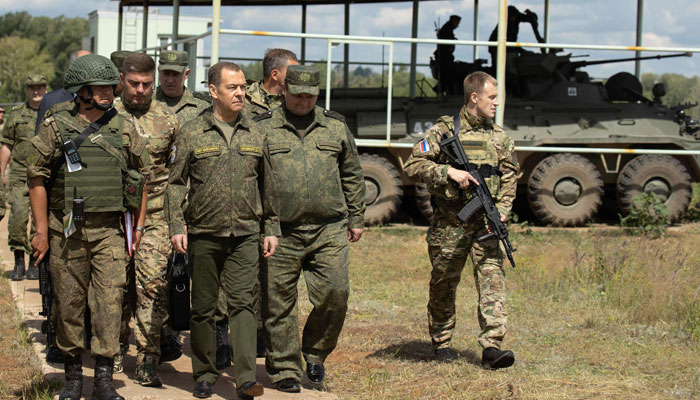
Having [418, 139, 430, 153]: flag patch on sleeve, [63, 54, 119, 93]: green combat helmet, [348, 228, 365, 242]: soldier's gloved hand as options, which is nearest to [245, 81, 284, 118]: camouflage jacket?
[418, 139, 430, 153]: flag patch on sleeve

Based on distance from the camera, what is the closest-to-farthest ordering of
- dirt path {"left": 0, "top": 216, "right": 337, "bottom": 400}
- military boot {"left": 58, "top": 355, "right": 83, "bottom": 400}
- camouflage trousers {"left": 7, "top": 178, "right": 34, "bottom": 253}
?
military boot {"left": 58, "top": 355, "right": 83, "bottom": 400} → dirt path {"left": 0, "top": 216, "right": 337, "bottom": 400} → camouflage trousers {"left": 7, "top": 178, "right": 34, "bottom": 253}

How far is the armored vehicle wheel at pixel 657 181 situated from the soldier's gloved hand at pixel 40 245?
10480mm

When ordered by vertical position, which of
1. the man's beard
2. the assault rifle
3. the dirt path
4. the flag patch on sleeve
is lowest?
the dirt path

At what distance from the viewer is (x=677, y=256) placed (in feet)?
31.0

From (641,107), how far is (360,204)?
10.1m

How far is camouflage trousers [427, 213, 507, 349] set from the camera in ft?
19.0

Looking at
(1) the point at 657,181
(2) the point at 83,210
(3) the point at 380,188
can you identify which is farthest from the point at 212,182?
(1) the point at 657,181

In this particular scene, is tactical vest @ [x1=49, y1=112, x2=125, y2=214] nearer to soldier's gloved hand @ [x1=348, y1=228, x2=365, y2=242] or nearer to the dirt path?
the dirt path

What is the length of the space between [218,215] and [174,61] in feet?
4.50

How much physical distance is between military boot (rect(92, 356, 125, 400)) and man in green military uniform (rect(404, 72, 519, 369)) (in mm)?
2126

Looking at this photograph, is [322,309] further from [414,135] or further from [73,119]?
[414,135]

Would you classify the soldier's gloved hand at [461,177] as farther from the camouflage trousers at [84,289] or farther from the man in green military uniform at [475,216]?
the camouflage trousers at [84,289]

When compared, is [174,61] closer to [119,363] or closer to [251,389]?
[119,363]

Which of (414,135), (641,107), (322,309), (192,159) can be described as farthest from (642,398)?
(641,107)
